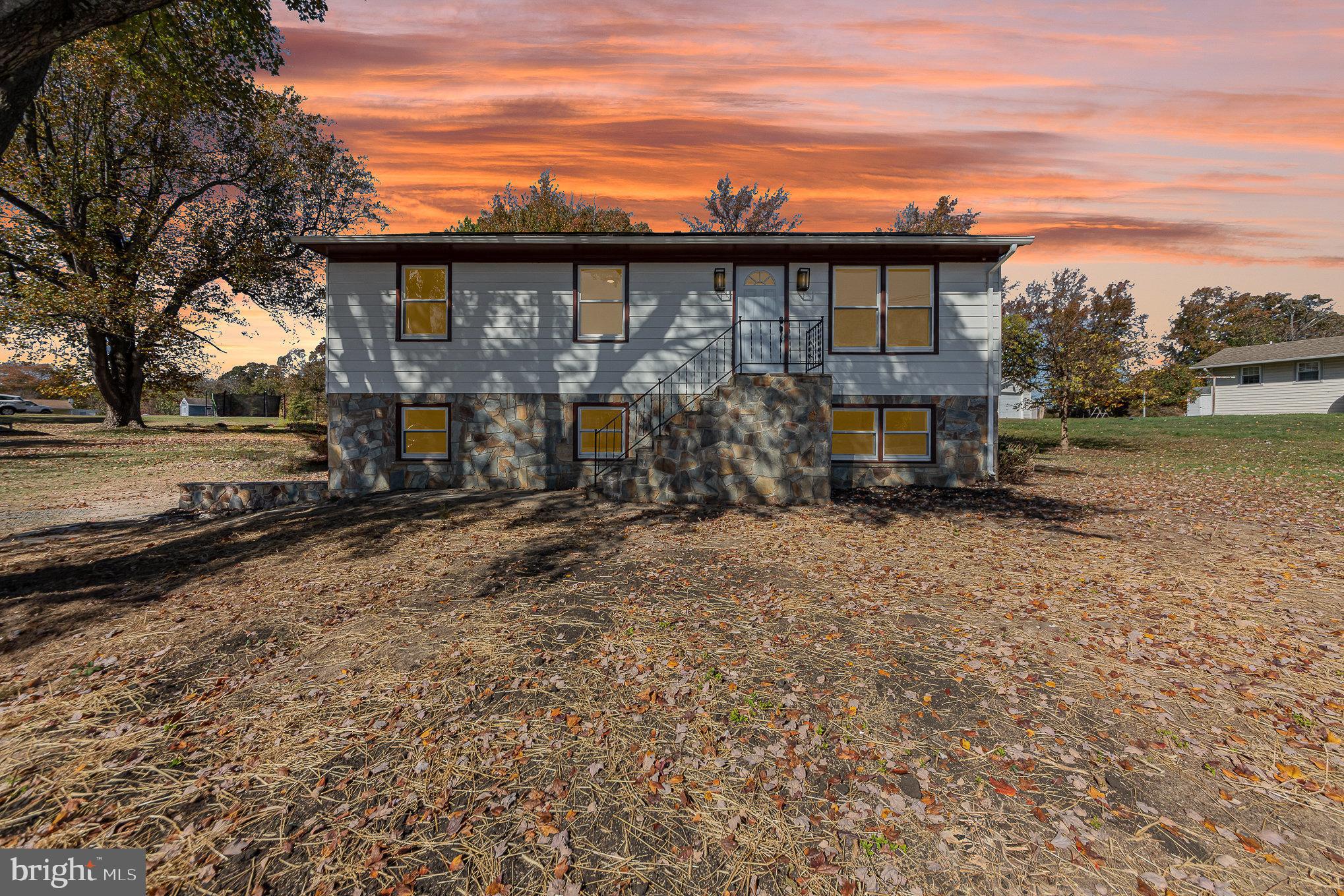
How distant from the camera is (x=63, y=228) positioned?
733 inches

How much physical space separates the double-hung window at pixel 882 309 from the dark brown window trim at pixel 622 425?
4.70m

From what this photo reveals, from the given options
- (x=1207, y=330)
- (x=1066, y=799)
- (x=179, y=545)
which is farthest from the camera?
(x=1207, y=330)

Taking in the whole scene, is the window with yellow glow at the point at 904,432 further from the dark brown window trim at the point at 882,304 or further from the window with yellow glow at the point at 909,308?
the window with yellow glow at the point at 909,308

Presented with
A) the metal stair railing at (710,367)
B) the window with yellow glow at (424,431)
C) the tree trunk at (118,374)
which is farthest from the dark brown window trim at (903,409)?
the tree trunk at (118,374)

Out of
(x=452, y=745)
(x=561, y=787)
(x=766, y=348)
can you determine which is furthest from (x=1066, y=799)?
(x=766, y=348)

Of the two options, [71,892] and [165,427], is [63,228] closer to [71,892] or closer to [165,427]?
[165,427]

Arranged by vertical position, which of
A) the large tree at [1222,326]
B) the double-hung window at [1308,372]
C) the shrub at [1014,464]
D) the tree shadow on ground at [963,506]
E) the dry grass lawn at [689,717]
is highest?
the large tree at [1222,326]

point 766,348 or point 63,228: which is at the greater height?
point 63,228

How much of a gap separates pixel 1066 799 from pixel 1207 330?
207 ft

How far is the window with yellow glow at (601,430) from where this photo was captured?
1157 cm

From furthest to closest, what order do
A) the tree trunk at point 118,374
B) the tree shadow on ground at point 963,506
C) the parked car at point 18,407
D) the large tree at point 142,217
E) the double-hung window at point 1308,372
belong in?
the parked car at point 18,407
the double-hung window at point 1308,372
the tree trunk at point 118,374
the large tree at point 142,217
the tree shadow on ground at point 963,506

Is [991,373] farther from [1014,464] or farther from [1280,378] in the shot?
[1280,378]

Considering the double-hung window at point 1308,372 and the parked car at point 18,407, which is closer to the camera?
the double-hung window at point 1308,372

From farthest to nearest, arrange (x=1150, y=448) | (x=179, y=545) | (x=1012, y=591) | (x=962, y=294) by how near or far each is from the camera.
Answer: (x=1150, y=448) → (x=962, y=294) → (x=179, y=545) → (x=1012, y=591)
